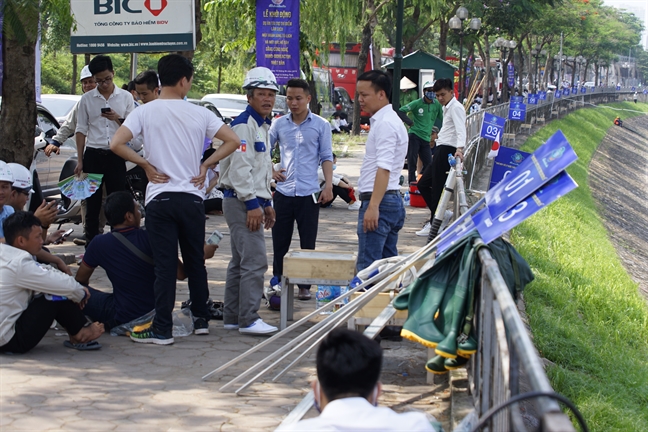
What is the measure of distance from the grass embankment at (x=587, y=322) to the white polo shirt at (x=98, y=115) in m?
4.68

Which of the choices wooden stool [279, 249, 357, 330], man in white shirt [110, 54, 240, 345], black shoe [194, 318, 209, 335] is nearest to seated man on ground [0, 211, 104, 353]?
man in white shirt [110, 54, 240, 345]

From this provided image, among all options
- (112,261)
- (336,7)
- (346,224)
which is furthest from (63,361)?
→ (336,7)

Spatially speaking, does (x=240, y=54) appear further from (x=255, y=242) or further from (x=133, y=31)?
(x=255, y=242)

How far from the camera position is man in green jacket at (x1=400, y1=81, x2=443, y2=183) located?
14.0m

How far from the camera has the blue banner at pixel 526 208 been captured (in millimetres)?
3395

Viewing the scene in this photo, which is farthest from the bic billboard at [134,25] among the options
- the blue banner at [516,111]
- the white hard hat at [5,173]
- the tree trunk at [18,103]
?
the blue banner at [516,111]

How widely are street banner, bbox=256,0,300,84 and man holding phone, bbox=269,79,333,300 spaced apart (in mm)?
6816

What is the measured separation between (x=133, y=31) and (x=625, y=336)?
Answer: 280 inches

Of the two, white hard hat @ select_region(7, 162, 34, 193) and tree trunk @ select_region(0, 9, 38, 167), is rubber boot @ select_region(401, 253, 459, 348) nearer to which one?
white hard hat @ select_region(7, 162, 34, 193)

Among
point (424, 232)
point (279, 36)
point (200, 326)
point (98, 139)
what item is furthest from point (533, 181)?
point (279, 36)

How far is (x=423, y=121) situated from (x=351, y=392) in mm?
11880

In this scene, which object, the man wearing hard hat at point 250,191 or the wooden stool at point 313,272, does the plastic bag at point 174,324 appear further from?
the wooden stool at point 313,272

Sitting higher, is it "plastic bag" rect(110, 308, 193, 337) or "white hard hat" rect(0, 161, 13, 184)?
"white hard hat" rect(0, 161, 13, 184)

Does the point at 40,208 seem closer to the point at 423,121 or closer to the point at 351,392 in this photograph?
the point at 351,392
